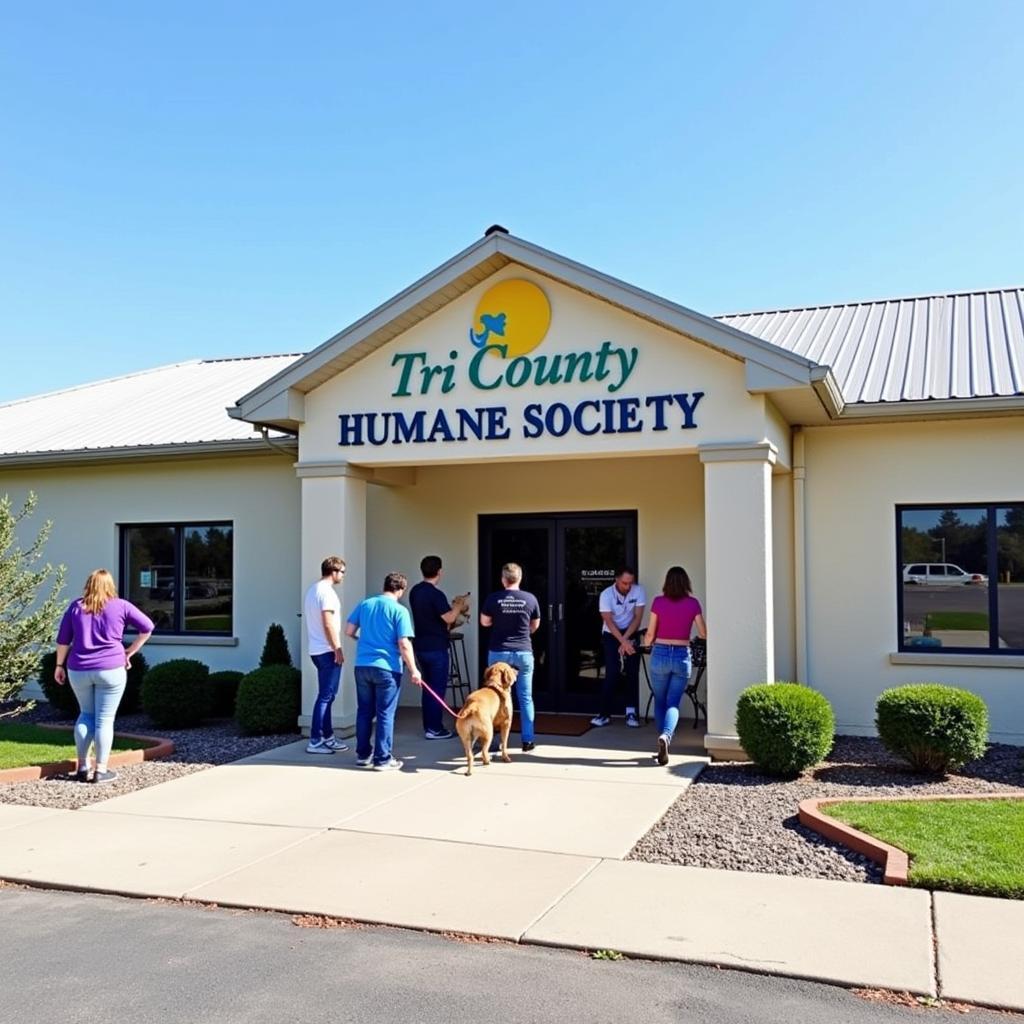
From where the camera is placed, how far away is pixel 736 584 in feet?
30.8

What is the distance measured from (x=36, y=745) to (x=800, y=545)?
8.36 meters

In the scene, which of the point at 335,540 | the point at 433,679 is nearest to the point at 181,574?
the point at 335,540

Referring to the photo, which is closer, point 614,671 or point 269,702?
point 269,702

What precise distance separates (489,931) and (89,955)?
6.56ft

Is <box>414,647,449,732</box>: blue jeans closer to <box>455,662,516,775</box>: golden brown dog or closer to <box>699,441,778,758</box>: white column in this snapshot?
<box>455,662,516,775</box>: golden brown dog

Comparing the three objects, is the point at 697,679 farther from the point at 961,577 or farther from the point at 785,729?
the point at 785,729

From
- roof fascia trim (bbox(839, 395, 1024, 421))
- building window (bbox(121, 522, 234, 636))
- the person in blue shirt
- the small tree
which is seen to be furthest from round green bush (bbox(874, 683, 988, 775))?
building window (bbox(121, 522, 234, 636))

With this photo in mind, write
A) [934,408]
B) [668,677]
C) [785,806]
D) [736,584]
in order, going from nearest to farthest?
[785,806]
[736,584]
[668,677]
[934,408]

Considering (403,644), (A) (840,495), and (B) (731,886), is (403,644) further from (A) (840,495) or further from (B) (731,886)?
(A) (840,495)

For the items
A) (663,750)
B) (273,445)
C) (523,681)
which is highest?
(273,445)

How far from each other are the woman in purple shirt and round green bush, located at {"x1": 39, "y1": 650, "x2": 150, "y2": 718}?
3.97m

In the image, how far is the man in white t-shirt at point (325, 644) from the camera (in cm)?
988

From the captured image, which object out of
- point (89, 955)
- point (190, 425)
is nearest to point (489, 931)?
point (89, 955)

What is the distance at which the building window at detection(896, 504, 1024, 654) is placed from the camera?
10375 millimetres
